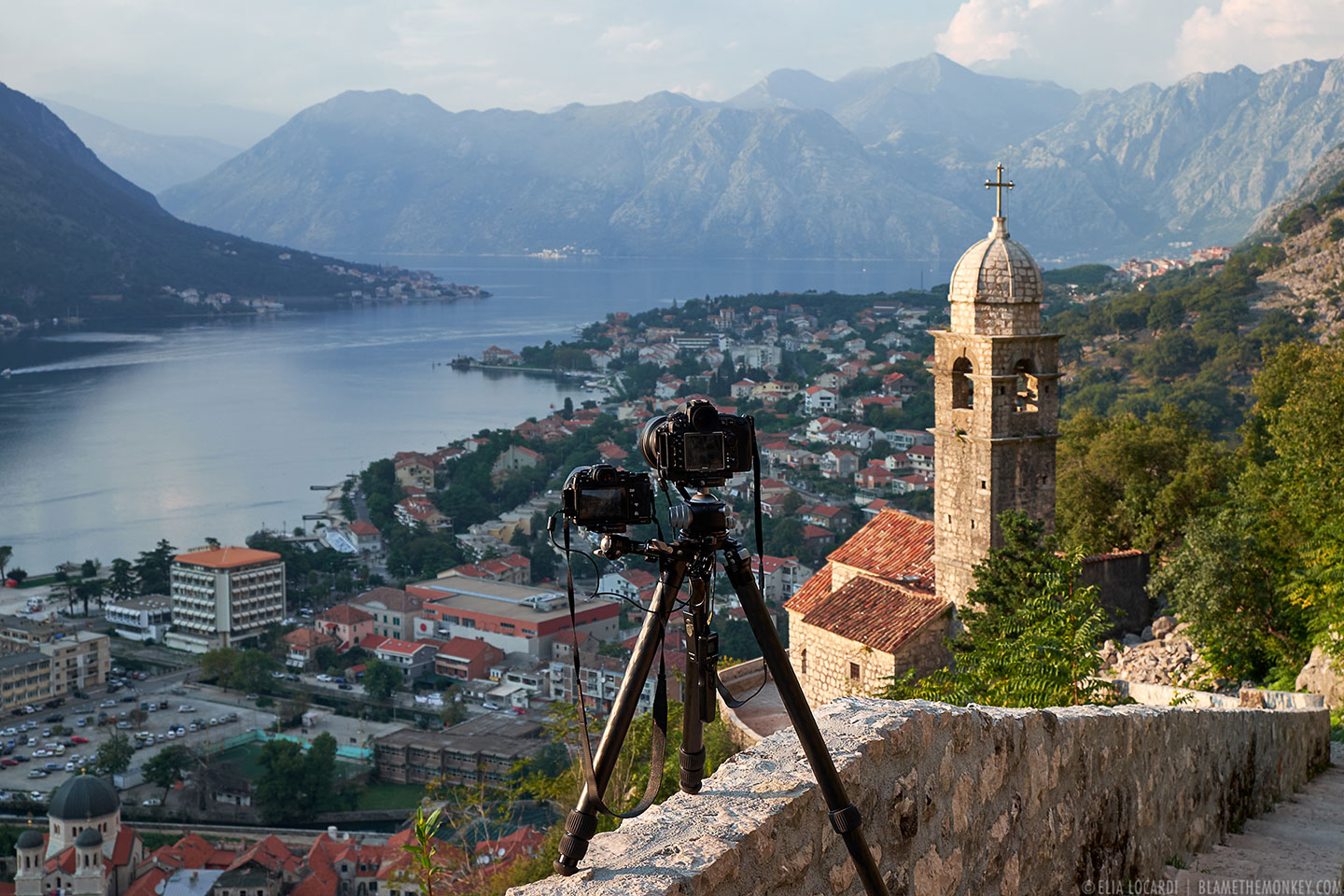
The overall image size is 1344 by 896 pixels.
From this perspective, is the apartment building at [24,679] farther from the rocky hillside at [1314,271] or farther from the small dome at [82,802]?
the rocky hillside at [1314,271]

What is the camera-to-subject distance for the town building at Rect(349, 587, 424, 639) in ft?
108

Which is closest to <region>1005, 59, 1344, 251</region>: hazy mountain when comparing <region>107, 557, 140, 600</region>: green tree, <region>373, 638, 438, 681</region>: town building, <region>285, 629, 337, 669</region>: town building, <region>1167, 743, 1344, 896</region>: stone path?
<region>373, 638, 438, 681</region>: town building

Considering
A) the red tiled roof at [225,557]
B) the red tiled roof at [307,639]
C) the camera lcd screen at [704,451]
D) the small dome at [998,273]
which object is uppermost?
the small dome at [998,273]

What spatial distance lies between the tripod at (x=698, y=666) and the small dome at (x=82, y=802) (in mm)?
21116

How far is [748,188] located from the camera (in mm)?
180875

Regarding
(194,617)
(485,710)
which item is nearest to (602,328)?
(194,617)

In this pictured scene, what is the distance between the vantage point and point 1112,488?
1347 cm

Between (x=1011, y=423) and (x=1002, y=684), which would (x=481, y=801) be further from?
(x=1011, y=423)

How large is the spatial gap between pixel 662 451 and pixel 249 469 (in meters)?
54.5

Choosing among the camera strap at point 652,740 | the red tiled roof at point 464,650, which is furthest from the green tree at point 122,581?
the camera strap at point 652,740

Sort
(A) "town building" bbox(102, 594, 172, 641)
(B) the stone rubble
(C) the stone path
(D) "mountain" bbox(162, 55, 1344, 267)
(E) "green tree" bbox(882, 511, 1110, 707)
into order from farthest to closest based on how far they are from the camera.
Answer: (D) "mountain" bbox(162, 55, 1344, 267) → (A) "town building" bbox(102, 594, 172, 641) → (B) the stone rubble → (E) "green tree" bbox(882, 511, 1110, 707) → (C) the stone path

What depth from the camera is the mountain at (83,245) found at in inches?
3585

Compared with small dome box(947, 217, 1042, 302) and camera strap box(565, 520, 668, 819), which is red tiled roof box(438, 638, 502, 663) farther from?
camera strap box(565, 520, 668, 819)

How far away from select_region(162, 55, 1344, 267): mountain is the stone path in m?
154
